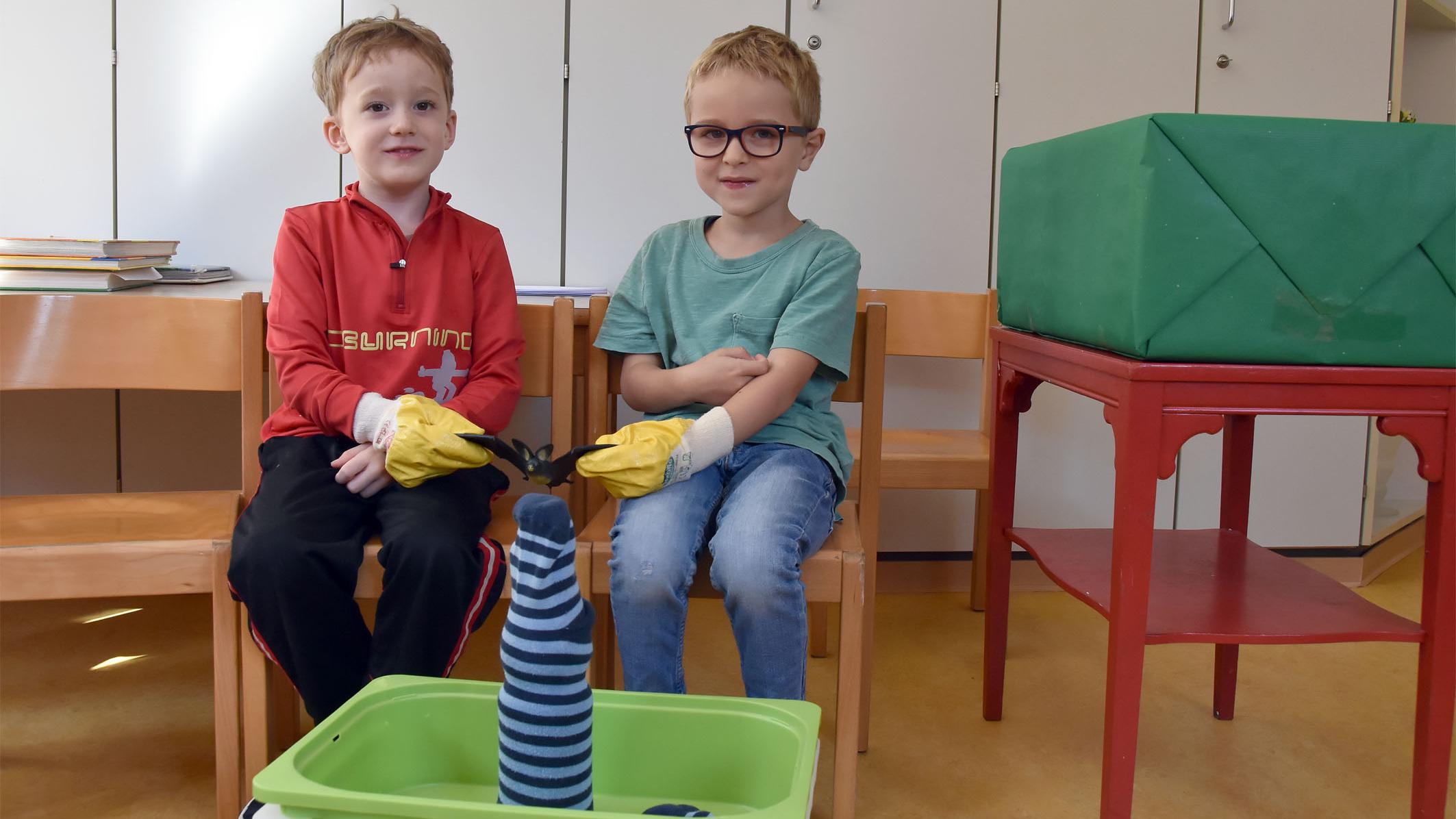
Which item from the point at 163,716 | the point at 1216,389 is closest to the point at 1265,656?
the point at 1216,389

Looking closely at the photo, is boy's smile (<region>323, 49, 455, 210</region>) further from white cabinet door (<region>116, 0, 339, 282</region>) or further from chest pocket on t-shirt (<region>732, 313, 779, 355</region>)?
white cabinet door (<region>116, 0, 339, 282</region>)

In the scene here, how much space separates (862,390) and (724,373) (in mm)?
244

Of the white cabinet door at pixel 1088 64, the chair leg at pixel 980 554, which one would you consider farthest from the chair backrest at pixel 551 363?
the white cabinet door at pixel 1088 64

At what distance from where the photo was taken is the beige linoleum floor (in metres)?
1.54

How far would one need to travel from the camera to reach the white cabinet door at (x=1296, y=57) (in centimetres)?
245

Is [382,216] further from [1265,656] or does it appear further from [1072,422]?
[1265,656]

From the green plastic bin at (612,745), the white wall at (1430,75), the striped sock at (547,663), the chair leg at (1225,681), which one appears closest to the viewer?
the striped sock at (547,663)

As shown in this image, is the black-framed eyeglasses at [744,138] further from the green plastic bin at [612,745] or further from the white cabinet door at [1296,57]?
the white cabinet door at [1296,57]

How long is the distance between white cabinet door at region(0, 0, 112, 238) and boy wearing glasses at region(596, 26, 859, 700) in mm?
1349

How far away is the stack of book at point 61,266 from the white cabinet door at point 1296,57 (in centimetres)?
223

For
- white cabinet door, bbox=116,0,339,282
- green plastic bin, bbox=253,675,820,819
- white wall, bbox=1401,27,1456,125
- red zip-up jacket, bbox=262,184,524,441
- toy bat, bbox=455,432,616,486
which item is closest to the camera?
green plastic bin, bbox=253,675,820,819

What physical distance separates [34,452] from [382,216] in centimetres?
128

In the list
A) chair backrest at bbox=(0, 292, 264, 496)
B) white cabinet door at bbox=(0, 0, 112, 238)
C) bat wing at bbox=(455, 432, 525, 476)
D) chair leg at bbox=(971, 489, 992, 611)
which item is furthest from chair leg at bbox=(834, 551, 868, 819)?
white cabinet door at bbox=(0, 0, 112, 238)

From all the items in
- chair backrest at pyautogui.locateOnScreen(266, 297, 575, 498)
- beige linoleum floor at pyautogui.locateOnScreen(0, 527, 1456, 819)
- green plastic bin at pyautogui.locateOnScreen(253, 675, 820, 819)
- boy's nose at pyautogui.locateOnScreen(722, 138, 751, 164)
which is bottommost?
beige linoleum floor at pyautogui.locateOnScreen(0, 527, 1456, 819)
